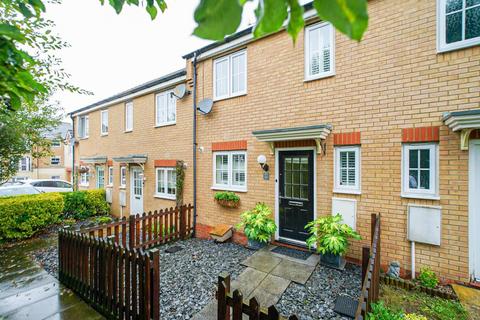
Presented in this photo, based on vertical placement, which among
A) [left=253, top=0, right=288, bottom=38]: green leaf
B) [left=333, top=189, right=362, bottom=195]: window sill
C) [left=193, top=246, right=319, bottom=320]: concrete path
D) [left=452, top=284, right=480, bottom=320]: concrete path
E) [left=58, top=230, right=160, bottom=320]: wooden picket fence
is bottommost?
[left=193, top=246, right=319, bottom=320]: concrete path

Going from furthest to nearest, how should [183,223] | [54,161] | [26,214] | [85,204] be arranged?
[54,161] → [85,204] → [26,214] → [183,223]

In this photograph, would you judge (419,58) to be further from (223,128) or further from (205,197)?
(205,197)

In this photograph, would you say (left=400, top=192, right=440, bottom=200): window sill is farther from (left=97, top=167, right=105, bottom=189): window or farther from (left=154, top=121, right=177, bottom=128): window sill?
(left=97, top=167, right=105, bottom=189): window

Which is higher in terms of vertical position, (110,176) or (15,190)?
(110,176)

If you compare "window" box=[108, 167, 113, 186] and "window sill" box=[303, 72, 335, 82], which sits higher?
"window sill" box=[303, 72, 335, 82]

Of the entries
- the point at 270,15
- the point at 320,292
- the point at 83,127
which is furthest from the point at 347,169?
the point at 83,127

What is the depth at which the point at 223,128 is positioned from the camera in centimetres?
760

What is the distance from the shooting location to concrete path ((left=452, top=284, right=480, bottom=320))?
3457 millimetres

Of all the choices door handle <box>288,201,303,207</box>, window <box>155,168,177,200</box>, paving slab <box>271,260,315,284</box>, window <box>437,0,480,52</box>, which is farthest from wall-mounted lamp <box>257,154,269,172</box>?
window <box>437,0,480,52</box>

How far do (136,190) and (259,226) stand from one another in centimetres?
774

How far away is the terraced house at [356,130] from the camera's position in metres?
4.27

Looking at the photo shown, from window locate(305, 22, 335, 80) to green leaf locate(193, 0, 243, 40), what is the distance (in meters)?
5.54

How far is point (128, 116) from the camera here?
11.6 meters

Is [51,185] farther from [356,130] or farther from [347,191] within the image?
[356,130]
